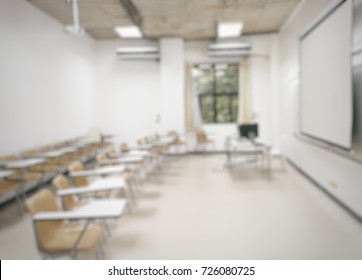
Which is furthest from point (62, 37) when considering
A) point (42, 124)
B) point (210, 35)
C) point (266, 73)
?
point (266, 73)

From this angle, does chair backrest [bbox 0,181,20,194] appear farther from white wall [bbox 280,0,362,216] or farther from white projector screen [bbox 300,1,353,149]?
white wall [bbox 280,0,362,216]

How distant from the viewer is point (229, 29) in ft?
25.5

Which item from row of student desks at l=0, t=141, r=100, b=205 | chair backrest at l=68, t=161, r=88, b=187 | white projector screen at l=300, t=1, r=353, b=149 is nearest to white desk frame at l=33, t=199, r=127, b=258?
chair backrest at l=68, t=161, r=88, b=187

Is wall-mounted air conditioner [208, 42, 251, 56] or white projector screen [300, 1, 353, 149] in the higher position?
wall-mounted air conditioner [208, 42, 251, 56]

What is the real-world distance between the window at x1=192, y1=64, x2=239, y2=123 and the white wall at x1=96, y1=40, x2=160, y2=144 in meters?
1.36

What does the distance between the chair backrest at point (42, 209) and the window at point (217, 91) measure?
7.46 m

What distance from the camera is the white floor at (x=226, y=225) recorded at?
Result: 3072 millimetres

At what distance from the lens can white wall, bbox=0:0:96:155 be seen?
4742 millimetres

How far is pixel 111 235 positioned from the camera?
142 inches

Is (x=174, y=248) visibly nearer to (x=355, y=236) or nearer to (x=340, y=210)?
(x=355, y=236)

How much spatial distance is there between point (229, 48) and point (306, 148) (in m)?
4.05

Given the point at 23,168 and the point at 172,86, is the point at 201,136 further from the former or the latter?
the point at 23,168

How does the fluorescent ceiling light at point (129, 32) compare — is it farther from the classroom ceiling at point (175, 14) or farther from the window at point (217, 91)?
the window at point (217, 91)
